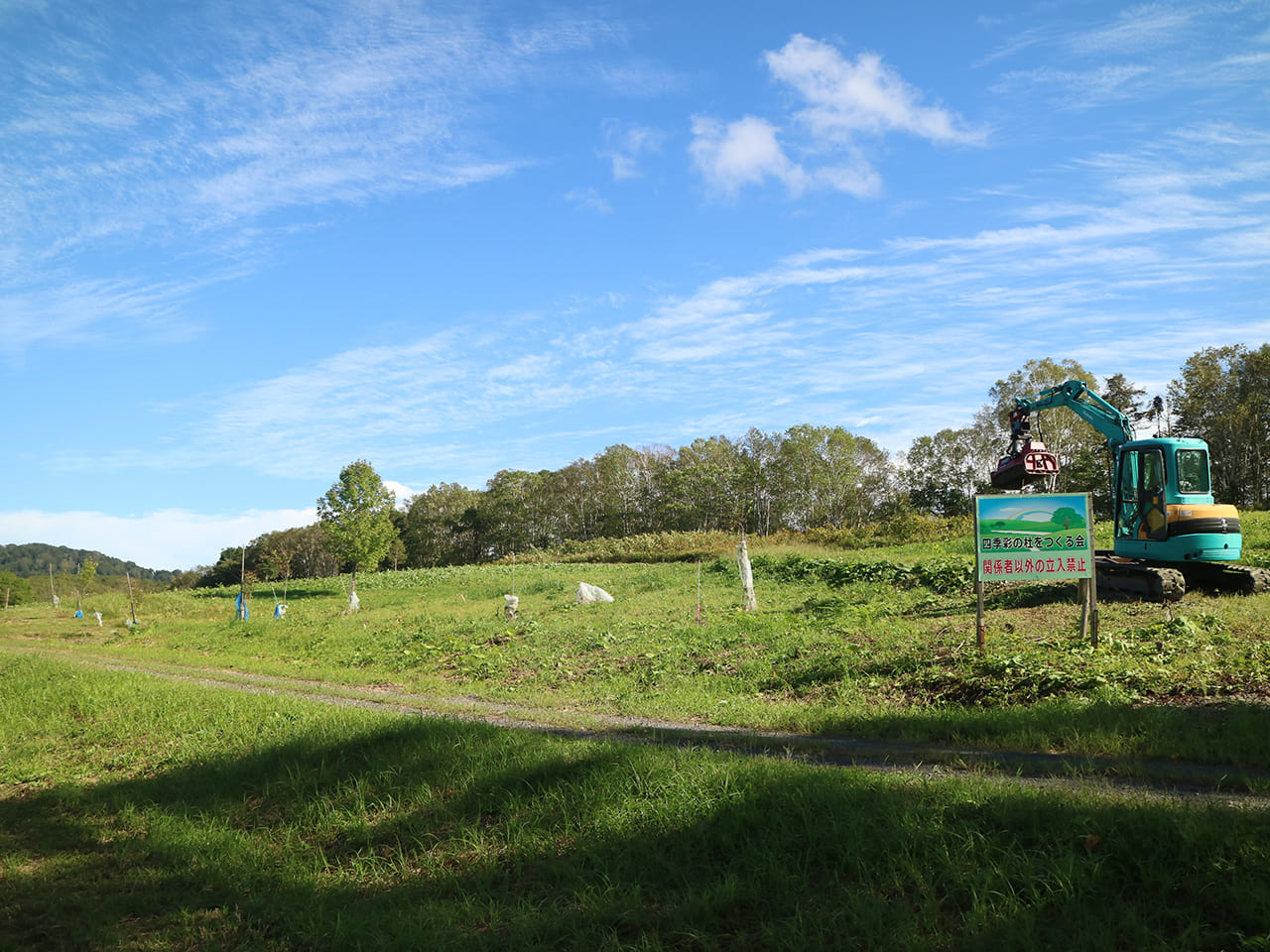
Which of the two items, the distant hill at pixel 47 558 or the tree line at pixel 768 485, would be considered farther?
the distant hill at pixel 47 558

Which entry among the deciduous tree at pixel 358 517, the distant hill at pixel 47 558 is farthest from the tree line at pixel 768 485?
the distant hill at pixel 47 558

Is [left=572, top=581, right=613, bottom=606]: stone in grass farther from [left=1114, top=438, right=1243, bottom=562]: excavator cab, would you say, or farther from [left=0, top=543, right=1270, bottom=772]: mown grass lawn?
[left=1114, top=438, right=1243, bottom=562]: excavator cab

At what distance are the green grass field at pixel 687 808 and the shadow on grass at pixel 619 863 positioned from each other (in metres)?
0.02

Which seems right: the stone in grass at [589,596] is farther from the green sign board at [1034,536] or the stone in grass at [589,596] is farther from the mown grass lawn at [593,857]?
the mown grass lawn at [593,857]

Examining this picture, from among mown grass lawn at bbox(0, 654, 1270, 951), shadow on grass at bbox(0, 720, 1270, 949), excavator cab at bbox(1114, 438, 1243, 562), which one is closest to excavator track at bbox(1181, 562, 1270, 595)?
excavator cab at bbox(1114, 438, 1243, 562)

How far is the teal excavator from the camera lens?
13977 millimetres

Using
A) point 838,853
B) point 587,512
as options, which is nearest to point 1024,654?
point 838,853

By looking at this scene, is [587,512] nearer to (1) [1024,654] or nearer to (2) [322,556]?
(2) [322,556]

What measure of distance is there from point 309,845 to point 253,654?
16.0 meters

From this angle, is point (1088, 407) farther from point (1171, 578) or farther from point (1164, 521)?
point (1171, 578)

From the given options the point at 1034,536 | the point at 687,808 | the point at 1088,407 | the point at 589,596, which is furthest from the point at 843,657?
the point at 589,596

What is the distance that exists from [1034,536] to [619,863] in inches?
323

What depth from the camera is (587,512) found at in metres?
75.9

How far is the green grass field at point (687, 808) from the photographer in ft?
14.3
